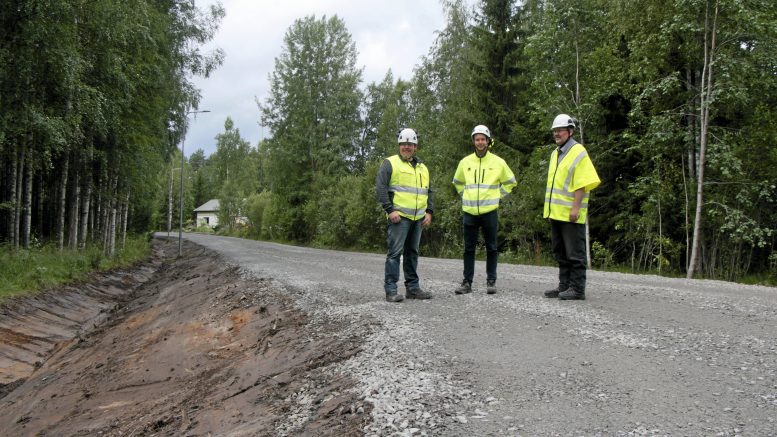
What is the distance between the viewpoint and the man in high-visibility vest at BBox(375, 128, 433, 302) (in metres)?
6.61

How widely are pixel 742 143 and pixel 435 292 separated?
10.3 metres

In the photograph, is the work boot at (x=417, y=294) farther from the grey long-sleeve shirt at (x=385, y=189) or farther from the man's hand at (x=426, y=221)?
the grey long-sleeve shirt at (x=385, y=189)

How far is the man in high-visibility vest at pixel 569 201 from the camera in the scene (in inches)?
249

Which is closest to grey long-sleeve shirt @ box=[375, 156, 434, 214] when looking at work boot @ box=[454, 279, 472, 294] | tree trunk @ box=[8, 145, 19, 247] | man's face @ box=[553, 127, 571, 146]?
work boot @ box=[454, 279, 472, 294]

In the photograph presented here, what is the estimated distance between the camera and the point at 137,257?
952 inches

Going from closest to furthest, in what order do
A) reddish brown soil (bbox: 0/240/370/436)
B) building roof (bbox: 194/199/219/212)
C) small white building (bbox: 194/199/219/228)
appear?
reddish brown soil (bbox: 0/240/370/436) → small white building (bbox: 194/199/219/228) → building roof (bbox: 194/199/219/212)

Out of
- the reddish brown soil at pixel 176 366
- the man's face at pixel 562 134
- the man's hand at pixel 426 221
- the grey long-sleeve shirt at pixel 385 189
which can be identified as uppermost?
the man's face at pixel 562 134

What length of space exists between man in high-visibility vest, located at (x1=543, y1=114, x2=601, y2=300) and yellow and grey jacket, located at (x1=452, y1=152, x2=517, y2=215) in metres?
0.60

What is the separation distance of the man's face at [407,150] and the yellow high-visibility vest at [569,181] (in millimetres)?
1794

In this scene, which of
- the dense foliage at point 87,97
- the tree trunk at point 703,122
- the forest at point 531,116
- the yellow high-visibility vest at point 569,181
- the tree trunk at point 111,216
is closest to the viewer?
the yellow high-visibility vest at point 569,181

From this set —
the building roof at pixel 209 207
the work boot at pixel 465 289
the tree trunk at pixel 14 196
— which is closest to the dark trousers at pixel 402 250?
the work boot at pixel 465 289

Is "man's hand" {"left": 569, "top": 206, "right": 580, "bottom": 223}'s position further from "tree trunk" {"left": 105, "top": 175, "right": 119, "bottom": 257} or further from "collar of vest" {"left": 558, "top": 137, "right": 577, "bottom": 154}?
"tree trunk" {"left": 105, "top": 175, "right": 119, "bottom": 257}

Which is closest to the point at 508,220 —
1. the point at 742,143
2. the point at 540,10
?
the point at 742,143

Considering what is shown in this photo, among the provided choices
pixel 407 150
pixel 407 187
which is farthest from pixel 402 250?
pixel 407 150
